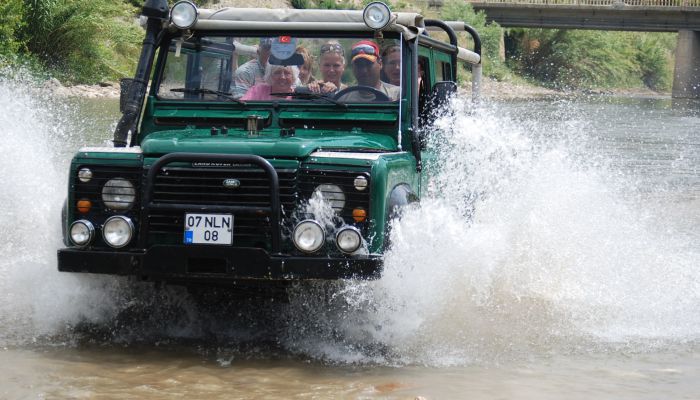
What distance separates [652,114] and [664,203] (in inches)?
959

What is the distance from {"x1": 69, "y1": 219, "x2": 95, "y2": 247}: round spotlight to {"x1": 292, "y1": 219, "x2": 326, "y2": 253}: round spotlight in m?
1.20

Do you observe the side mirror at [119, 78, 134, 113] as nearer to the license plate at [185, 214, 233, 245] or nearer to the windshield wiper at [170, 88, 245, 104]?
the windshield wiper at [170, 88, 245, 104]

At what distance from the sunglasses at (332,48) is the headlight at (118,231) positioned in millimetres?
1930

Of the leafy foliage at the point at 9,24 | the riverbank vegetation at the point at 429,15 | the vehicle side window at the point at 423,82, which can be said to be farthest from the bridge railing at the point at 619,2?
the vehicle side window at the point at 423,82

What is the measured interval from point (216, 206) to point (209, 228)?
0.13 m

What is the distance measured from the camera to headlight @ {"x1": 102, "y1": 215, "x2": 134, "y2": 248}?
21.7 ft

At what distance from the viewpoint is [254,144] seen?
21.8ft

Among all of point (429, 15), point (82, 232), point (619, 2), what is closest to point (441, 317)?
point (82, 232)

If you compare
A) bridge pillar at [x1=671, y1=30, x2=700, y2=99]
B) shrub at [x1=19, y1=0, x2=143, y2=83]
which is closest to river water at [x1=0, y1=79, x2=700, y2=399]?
shrub at [x1=19, y1=0, x2=143, y2=83]

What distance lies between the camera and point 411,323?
697 cm

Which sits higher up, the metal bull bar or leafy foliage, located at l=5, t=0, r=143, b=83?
leafy foliage, located at l=5, t=0, r=143, b=83

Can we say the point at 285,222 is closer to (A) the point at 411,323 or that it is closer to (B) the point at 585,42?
(A) the point at 411,323

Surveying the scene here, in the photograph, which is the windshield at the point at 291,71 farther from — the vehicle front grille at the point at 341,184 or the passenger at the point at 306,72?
the vehicle front grille at the point at 341,184

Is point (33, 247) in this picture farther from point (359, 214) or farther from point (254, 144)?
point (359, 214)
